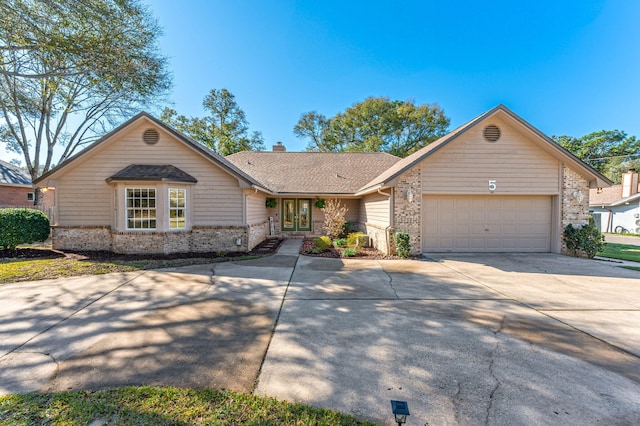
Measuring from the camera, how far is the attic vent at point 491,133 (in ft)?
32.7

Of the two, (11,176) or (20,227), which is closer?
(20,227)

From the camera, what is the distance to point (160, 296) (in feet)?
17.9

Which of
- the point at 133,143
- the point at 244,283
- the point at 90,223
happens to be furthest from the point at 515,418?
the point at 90,223

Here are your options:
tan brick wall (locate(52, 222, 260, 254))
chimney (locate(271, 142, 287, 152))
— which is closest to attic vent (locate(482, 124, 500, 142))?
tan brick wall (locate(52, 222, 260, 254))

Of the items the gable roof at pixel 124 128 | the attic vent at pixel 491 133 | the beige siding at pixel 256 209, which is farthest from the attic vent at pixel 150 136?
the attic vent at pixel 491 133

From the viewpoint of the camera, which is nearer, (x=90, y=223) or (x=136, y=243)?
(x=136, y=243)

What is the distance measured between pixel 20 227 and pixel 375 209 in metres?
14.4

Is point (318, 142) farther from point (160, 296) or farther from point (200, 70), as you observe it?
point (160, 296)

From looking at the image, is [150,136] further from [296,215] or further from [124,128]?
[296,215]

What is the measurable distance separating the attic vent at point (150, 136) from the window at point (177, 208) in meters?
2.28

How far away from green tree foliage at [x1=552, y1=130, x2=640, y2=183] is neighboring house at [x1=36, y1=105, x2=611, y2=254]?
4381 cm

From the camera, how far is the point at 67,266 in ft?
25.8

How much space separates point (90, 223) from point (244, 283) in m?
8.36

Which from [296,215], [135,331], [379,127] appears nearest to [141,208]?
[135,331]
